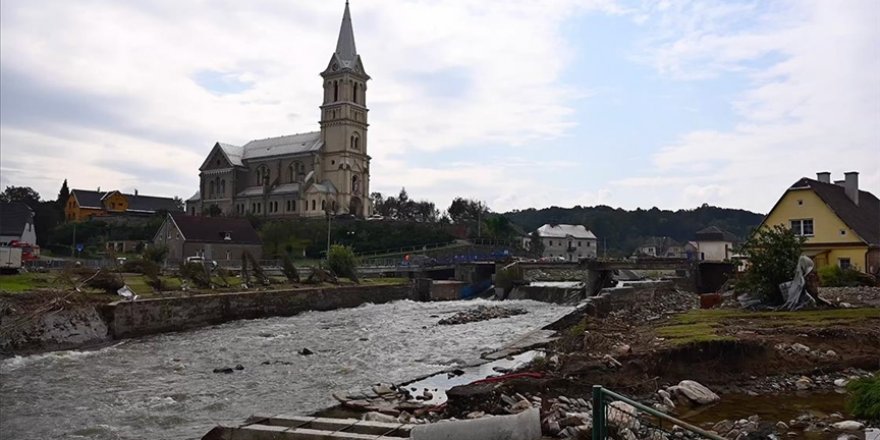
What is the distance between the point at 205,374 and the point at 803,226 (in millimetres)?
34403

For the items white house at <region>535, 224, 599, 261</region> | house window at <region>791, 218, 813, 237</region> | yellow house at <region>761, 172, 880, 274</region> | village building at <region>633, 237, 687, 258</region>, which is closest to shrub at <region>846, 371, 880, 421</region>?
yellow house at <region>761, 172, 880, 274</region>

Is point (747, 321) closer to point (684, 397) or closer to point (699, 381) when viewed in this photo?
point (699, 381)

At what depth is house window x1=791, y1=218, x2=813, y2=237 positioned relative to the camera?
39.2m

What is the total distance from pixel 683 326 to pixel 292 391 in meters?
12.6

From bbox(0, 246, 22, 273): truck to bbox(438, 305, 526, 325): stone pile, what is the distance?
963 inches

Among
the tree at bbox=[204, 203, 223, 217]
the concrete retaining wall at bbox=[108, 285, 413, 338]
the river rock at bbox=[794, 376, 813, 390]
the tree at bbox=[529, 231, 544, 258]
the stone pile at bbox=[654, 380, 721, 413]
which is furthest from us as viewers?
the tree at bbox=[529, 231, 544, 258]

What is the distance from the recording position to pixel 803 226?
39.5 m

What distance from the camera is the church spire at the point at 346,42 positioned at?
120000mm

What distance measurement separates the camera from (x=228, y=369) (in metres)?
22.3

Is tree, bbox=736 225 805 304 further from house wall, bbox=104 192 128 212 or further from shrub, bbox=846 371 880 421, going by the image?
house wall, bbox=104 192 128 212

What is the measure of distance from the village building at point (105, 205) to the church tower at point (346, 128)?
3264cm

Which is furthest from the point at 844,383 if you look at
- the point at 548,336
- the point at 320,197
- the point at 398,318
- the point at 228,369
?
the point at 320,197

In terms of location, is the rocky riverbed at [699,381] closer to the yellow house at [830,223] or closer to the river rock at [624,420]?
the river rock at [624,420]

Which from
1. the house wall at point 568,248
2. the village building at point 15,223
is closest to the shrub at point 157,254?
the village building at point 15,223
